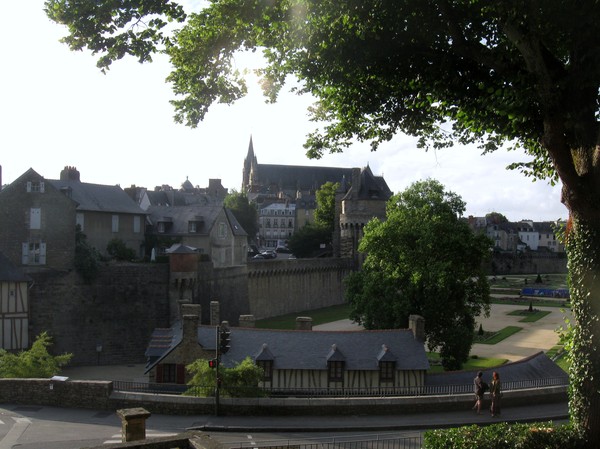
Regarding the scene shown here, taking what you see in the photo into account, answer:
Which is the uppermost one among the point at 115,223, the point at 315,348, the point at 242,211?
the point at 242,211

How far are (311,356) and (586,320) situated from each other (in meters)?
14.7

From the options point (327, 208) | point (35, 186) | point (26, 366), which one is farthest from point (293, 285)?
point (26, 366)

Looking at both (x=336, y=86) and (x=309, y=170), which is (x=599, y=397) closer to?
(x=336, y=86)

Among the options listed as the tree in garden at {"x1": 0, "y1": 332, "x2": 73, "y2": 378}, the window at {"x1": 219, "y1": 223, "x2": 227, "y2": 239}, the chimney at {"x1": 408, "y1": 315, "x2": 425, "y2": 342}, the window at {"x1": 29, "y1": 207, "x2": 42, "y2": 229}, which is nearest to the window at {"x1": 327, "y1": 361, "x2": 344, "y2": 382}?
the chimney at {"x1": 408, "y1": 315, "x2": 425, "y2": 342}

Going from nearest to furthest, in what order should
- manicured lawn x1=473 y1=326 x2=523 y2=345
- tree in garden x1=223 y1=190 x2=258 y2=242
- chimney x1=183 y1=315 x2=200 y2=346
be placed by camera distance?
chimney x1=183 y1=315 x2=200 y2=346
manicured lawn x1=473 y1=326 x2=523 y2=345
tree in garden x1=223 y1=190 x2=258 y2=242

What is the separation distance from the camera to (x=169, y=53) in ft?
38.6

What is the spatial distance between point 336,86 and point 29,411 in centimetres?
1269

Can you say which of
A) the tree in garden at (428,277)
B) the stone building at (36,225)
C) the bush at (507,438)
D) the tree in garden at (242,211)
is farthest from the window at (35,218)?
the tree in garden at (242,211)

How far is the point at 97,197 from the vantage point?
42188mm

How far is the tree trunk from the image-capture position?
9938 mm

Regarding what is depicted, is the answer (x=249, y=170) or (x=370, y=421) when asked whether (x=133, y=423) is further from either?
(x=249, y=170)

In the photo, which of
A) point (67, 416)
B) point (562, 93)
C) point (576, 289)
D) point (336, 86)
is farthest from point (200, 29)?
point (67, 416)

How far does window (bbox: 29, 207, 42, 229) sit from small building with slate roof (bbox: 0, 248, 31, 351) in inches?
84.9

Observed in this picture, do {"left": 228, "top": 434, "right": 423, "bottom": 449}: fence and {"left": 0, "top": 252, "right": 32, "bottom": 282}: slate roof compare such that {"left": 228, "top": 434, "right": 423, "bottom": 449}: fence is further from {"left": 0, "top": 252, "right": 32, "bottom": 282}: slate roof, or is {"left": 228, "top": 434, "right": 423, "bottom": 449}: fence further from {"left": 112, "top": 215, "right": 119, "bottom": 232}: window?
{"left": 112, "top": 215, "right": 119, "bottom": 232}: window
